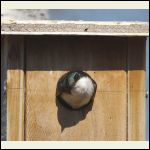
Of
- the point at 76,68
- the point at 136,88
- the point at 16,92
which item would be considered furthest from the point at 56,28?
the point at 136,88

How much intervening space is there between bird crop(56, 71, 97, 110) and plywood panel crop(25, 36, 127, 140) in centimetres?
3

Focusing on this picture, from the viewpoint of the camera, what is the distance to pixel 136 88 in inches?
228

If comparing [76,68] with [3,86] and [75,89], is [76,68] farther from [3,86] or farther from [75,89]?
[3,86]

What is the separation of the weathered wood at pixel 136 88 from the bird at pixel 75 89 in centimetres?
17

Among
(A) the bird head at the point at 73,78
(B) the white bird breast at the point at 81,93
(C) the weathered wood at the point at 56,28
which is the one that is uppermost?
(C) the weathered wood at the point at 56,28

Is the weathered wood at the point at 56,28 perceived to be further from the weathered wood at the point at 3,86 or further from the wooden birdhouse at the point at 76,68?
the weathered wood at the point at 3,86

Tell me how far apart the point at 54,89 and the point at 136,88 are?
0.35 metres

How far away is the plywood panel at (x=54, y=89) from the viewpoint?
5.71 metres

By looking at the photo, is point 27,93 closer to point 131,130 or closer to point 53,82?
point 53,82

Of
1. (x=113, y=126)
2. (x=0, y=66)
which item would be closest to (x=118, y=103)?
(x=113, y=126)

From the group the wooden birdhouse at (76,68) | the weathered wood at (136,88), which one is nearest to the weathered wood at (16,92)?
the wooden birdhouse at (76,68)

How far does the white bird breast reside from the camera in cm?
561

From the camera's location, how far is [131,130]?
577cm

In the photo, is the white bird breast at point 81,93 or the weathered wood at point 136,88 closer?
the white bird breast at point 81,93
